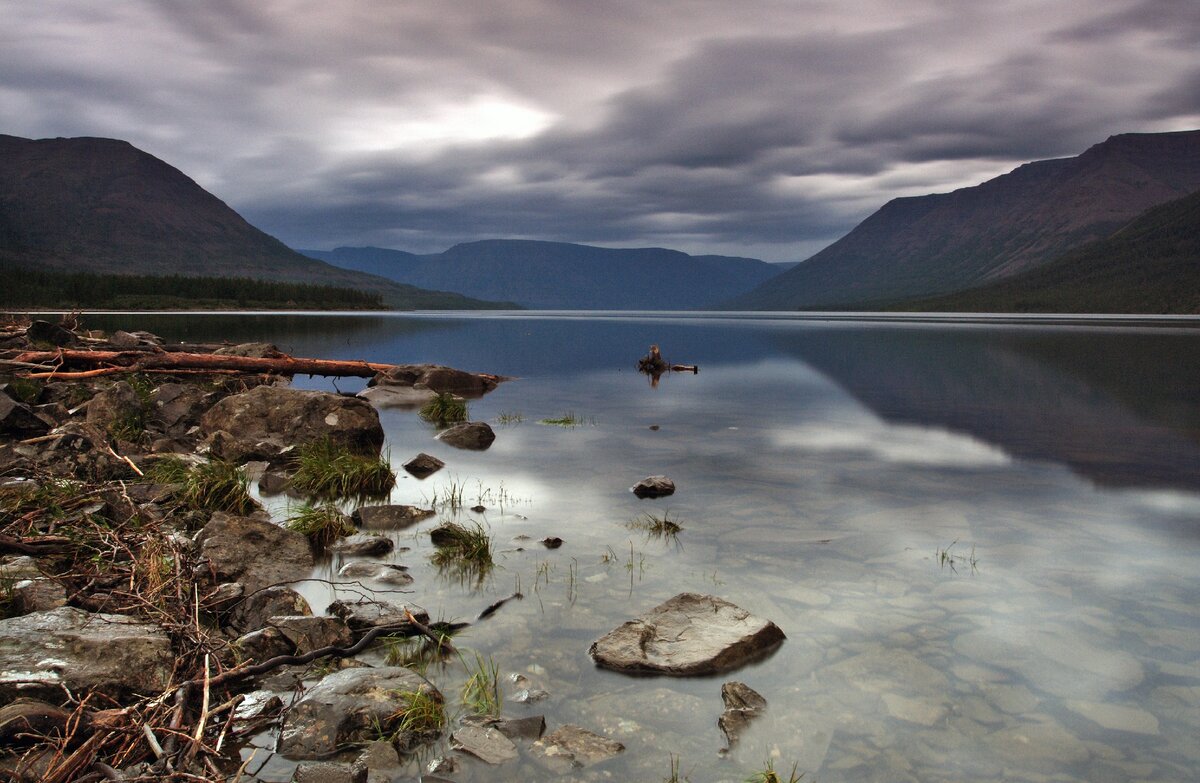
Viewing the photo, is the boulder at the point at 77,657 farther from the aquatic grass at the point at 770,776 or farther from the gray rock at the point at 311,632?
the aquatic grass at the point at 770,776

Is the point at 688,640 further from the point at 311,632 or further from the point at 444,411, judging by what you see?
the point at 444,411

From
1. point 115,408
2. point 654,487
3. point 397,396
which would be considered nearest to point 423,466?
point 654,487

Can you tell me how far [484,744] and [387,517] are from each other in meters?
7.96

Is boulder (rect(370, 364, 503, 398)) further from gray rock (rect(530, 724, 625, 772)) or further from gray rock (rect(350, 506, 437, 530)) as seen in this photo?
gray rock (rect(530, 724, 625, 772))

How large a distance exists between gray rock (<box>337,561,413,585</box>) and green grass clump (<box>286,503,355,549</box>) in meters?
1.37

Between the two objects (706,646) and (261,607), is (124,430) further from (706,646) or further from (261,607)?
(706,646)

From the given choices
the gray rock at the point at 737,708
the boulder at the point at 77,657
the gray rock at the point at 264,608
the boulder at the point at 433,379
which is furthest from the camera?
the boulder at the point at 433,379

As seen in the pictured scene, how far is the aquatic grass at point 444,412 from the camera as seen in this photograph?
1081 inches

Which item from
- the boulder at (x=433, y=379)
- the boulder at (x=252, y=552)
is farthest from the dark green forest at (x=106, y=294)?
the boulder at (x=252, y=552)

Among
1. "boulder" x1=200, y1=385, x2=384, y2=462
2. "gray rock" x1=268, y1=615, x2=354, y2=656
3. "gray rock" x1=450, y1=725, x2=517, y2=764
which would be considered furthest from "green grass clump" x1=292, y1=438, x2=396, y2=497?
"gray rock" x1=450, y1=725, x2=517, y2=764

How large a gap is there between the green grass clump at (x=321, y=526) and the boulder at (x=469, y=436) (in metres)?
9.30

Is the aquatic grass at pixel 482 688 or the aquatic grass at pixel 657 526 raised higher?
the aquatic grass at pixel 657 526

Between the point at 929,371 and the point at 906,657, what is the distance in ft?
160

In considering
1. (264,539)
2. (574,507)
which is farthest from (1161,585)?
(264,539)
